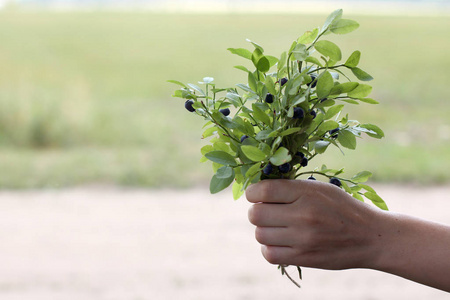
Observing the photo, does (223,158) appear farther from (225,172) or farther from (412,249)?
(412,249)

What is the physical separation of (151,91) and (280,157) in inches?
134

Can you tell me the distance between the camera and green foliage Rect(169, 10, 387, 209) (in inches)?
21.0

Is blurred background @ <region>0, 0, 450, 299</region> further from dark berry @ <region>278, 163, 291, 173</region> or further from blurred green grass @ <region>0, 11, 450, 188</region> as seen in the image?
dark berry @ <region>278, 163, 291, 173</region>

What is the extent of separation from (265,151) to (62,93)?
10.1ft

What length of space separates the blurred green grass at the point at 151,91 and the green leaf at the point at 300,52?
6.49ft

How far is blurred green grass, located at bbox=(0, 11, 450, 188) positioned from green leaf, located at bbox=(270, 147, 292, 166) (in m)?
1.98

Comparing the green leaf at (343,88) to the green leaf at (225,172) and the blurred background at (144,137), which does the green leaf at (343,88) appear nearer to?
the green leaf at (225,172)

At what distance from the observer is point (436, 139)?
9.86 ft

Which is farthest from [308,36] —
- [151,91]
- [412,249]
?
[151,91]

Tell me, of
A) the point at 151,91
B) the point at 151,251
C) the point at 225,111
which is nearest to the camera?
the point at 225,111

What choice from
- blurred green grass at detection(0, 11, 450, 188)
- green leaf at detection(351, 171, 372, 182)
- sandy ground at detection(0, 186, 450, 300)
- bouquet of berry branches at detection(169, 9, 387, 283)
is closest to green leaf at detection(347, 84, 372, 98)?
bouquet of berry branches at detection(169, 9, 387, 283)

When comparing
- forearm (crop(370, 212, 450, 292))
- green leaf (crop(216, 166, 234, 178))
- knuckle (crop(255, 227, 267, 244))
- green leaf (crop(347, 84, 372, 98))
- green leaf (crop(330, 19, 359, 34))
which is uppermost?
green leaf (crop(330, 19, 359, 34))

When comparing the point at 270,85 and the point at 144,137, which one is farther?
the point at 144,137

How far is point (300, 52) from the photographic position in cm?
53
